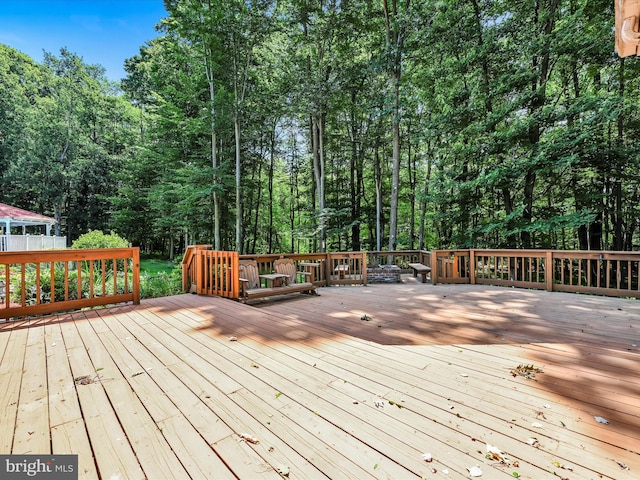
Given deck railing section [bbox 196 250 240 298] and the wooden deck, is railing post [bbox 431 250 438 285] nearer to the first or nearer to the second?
the wooden deck

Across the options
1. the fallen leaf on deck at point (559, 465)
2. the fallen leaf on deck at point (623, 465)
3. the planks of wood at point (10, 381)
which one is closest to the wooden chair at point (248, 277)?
the planks of wood at point (10, 381)

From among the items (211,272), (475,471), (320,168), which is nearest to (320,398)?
(475,471)

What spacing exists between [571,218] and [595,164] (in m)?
1.74

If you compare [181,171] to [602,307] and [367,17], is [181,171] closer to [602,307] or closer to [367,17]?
[367,17]

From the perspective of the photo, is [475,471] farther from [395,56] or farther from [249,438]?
[395,56]

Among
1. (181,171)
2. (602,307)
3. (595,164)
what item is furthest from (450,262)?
(181,171)

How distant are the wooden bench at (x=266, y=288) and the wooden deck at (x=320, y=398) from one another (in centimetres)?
116

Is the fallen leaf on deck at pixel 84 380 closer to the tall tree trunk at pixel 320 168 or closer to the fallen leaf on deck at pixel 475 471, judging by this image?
the fallen leaf on deck at pixel 475 471

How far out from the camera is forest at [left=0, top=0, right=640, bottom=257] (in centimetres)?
727

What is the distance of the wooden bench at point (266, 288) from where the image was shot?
176 inches

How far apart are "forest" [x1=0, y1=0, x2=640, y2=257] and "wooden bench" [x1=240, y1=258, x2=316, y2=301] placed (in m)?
5.13

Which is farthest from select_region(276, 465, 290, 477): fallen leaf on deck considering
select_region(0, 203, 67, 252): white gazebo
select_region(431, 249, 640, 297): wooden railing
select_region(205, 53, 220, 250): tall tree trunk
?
select_region(0, 203, 67, 252): white gazebo

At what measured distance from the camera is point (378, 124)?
11539 millimetres

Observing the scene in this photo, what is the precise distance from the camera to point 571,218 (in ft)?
22.6
